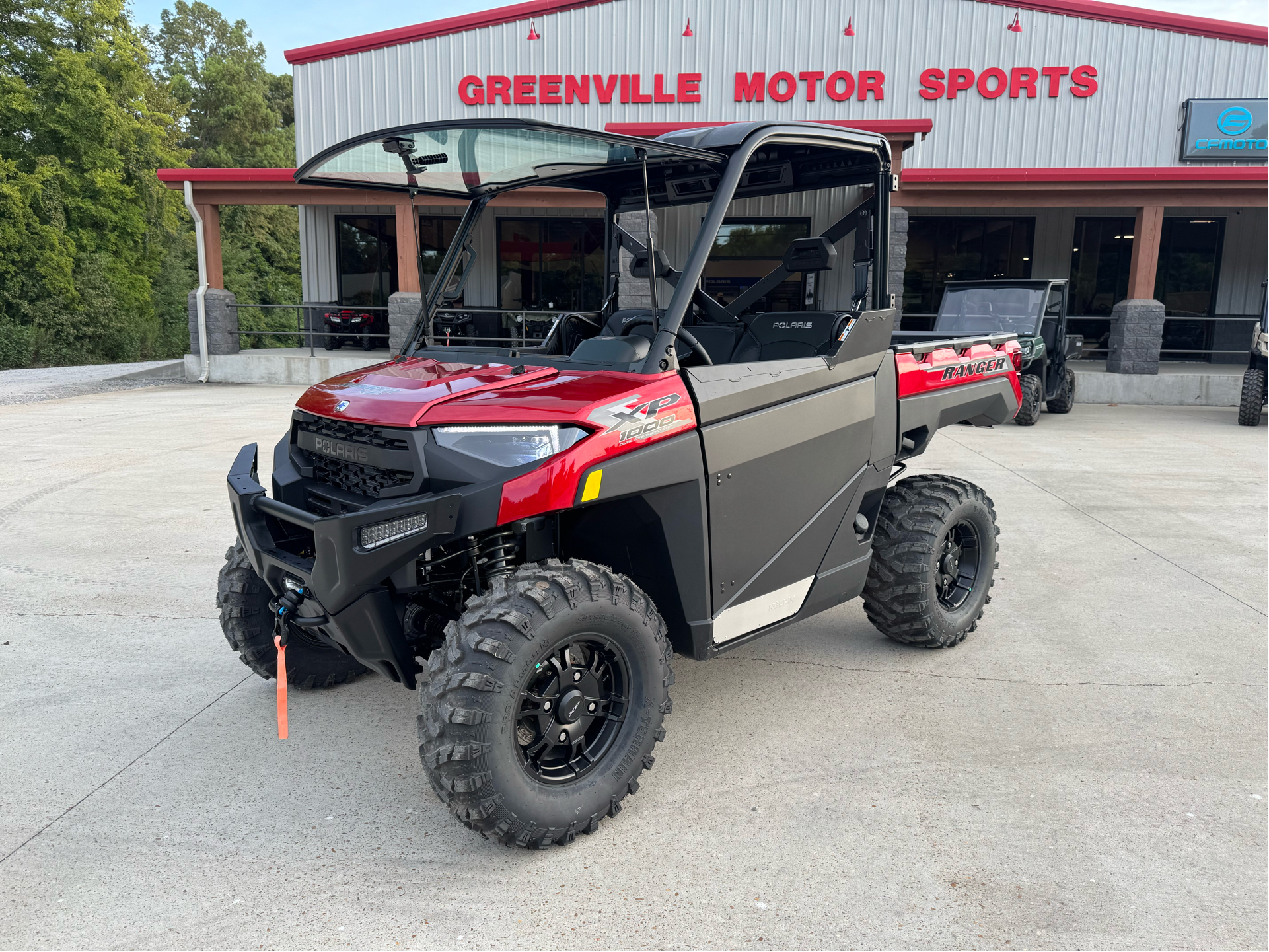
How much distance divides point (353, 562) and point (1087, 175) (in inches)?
619

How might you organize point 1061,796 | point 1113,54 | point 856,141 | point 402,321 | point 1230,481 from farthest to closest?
point 1113,54 → point 402,321 → point 1230,481 → point 856,141 → point 1061,796

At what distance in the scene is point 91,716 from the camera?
3568mm

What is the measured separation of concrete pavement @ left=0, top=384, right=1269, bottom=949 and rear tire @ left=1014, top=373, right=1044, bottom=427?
7081mm

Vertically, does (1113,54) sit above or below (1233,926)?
above

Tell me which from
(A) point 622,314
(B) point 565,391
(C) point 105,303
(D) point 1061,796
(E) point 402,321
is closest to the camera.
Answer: (B) point 565,391

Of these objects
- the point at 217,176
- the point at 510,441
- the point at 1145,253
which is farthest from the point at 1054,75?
the point at 510,441

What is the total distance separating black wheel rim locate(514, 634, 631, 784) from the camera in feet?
8.94

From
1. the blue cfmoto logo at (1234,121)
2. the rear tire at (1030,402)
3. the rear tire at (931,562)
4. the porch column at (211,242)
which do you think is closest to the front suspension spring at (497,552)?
the rear tire at (931,562)

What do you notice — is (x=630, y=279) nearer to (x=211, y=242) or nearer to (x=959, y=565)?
(x=959, y=565)

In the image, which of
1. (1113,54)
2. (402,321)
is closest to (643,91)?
(402,321)

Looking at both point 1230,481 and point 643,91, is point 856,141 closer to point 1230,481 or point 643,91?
point 1230,481

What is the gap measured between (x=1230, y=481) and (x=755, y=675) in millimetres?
6832

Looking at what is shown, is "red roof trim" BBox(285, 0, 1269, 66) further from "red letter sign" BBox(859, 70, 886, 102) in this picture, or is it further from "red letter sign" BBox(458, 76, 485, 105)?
"red letter sign" BBox(859, 70, 886, 102)

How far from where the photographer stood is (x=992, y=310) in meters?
12.9
